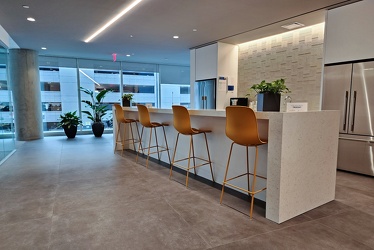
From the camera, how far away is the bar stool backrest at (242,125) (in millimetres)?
2281

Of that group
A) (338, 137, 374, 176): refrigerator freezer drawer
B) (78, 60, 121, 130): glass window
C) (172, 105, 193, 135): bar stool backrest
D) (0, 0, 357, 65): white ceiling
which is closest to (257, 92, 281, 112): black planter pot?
(172, 105, 193, 135): bar stool backrest

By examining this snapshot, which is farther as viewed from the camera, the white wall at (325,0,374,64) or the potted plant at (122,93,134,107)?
the potted plant at (122,93,134,107)

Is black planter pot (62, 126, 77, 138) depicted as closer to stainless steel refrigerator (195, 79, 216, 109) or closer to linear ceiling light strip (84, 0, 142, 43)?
linear ceiling light strip (84, 0, 142, 43)

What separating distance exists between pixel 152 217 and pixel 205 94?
15.9 ft

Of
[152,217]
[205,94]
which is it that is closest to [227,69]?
[205,94]

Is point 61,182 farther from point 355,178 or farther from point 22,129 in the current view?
point 22,129

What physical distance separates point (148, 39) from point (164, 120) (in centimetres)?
269

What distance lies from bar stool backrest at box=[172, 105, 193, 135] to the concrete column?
6254 mm

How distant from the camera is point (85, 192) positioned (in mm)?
3051

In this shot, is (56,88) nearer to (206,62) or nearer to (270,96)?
(206,62)

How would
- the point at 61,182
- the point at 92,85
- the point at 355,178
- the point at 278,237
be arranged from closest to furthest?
the point at 278,237, the point at 61,182, the point at 355,178, the point at 92,85

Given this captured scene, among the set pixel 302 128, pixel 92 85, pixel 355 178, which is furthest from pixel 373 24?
pixel 92 85

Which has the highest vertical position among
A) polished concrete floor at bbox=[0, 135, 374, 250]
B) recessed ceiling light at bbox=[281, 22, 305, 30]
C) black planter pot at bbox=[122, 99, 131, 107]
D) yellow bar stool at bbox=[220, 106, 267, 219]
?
recessed ceiling light at bbox=[281, 22, 305, 30]

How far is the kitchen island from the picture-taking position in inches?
87.6
